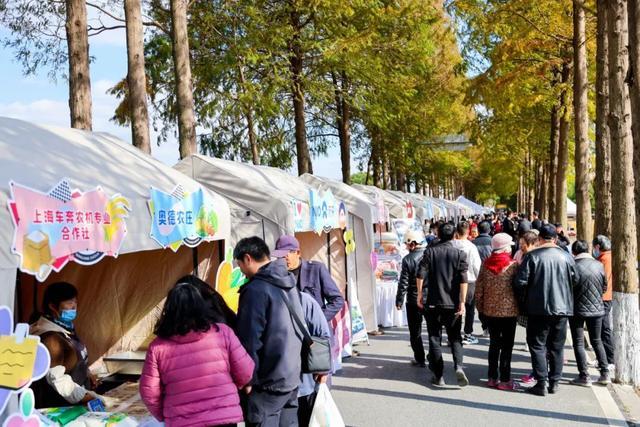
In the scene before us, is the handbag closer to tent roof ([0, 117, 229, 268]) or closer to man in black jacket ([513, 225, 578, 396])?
tent roof ([0, 117, 229, 268])

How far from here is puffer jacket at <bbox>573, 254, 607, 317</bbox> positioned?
7375 millimetres

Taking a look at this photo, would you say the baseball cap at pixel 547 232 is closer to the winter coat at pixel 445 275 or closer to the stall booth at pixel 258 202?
the winter coat at pixel 445 275

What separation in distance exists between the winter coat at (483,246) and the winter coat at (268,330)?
750 cm

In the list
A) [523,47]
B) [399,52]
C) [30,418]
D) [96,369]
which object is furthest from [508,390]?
[399,52]

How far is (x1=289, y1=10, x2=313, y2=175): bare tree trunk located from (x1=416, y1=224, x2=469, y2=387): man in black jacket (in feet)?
31.6

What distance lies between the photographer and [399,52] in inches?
754

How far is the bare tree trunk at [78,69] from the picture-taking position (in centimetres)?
941

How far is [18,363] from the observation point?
3.31m

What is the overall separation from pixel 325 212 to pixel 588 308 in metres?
3.69

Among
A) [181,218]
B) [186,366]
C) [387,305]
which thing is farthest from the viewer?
[387,305]

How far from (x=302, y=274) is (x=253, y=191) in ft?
6.56

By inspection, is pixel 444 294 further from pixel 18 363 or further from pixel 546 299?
pixel 18 363

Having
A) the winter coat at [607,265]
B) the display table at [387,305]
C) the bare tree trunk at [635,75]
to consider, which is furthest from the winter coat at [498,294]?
the display table at [387,305]

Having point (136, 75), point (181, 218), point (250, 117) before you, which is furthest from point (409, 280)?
point (250, 117)
